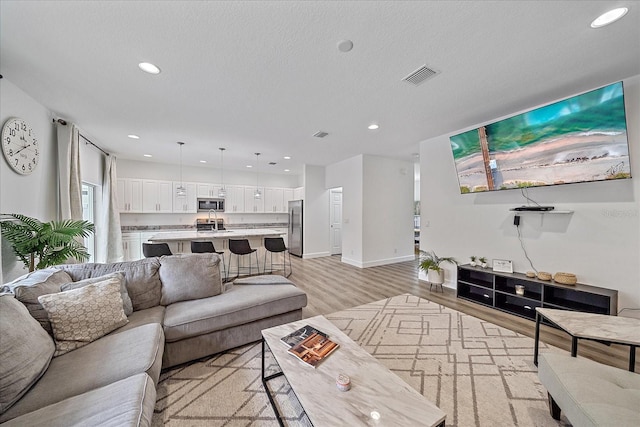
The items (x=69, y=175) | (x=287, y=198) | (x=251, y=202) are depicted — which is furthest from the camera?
(x=287, y=198)

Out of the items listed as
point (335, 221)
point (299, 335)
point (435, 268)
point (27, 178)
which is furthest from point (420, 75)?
point (335, 221)

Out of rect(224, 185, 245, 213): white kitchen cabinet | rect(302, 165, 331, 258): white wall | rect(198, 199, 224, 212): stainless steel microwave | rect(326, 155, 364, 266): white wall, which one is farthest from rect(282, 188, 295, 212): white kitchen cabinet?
rect(326, 155, 364, 266): white wall

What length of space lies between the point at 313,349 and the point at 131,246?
6.52m

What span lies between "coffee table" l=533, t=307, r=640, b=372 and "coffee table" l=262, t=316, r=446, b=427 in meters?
1.43

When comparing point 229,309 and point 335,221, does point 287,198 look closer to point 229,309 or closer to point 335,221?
point 335,221

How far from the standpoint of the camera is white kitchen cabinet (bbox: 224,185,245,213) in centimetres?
726

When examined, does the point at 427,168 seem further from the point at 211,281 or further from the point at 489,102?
the point at 211,281

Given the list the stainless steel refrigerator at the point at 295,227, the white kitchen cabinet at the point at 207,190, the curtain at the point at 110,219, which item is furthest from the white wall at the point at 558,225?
the curtain at the point at 110,219

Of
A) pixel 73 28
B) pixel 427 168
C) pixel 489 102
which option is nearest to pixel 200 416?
pixel 73 28

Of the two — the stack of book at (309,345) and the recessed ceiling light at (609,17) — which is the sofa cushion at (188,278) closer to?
the stack of book at (309,345)

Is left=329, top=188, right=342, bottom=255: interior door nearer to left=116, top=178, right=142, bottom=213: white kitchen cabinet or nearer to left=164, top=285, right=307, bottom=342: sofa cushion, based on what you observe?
left=164, top=285, right=307, bottom=342: sofa cushion

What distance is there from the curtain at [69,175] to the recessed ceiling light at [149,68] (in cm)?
226

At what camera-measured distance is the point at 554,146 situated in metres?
2.70

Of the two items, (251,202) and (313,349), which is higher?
(251,202)
